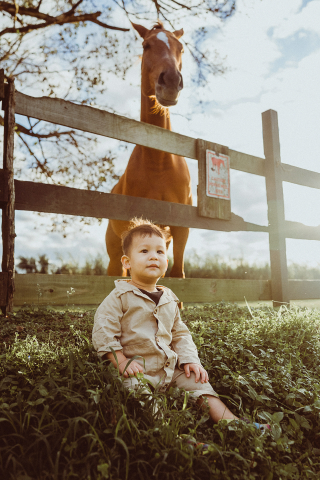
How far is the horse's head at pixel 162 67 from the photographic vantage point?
4598mm

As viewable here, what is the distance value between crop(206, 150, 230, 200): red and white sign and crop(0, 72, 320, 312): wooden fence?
0.18 metres

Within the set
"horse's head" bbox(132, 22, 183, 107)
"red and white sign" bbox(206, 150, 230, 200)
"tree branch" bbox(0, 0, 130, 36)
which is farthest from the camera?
"tree branch" bbox(0, 0, 130, 36)

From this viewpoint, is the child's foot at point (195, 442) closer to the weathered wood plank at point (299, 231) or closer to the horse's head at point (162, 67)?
the horse's head at point (162, 67)

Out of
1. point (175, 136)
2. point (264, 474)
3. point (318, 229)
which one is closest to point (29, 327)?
point (264, 474)

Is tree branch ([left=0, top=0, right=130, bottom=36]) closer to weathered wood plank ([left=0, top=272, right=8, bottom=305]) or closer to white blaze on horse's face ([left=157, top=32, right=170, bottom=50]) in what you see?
white blaze on horse's face ([left=157, top=32, right=170, bottom=50])

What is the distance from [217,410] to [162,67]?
4439 millimetres

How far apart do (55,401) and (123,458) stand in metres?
0.44

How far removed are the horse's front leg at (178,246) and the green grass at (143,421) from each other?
105 inches

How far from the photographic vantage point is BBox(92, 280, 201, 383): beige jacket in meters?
2.04

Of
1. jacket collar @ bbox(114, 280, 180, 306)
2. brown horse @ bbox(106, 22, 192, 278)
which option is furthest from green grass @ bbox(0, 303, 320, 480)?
brown horse @ bbox(106, 22, 192, 278)

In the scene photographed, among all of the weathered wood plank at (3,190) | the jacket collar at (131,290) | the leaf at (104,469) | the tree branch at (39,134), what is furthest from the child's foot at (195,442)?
the tree branch at (39,134)

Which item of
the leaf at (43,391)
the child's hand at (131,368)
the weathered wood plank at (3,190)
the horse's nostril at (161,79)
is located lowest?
the leaf at (43,391)

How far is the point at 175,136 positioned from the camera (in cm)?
480

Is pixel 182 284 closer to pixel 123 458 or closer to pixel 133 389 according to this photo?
pixel 133 389
